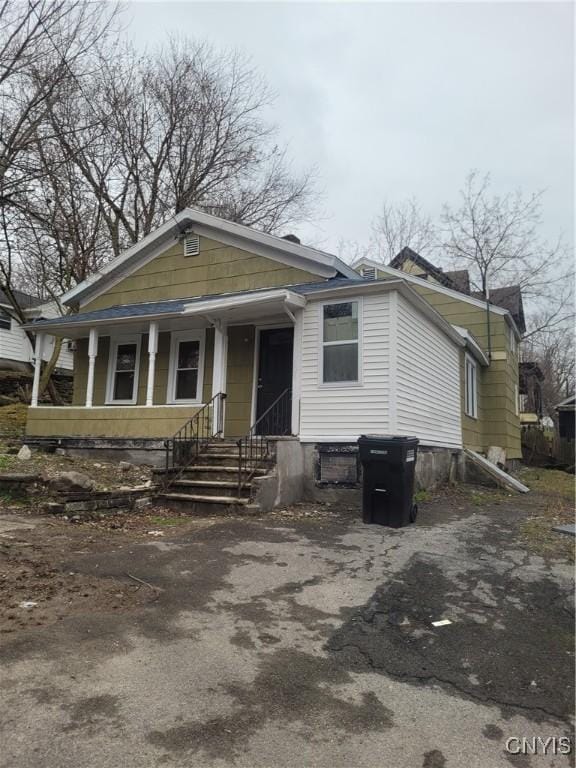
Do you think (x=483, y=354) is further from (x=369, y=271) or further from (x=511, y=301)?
(x=511, y=301)

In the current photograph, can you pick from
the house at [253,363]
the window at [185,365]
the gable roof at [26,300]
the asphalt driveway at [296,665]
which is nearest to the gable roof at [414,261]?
the house at [253,363]

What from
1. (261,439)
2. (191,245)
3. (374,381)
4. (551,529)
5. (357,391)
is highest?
(191,245)

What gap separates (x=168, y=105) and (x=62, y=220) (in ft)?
30.5

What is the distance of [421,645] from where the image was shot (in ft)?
11.5

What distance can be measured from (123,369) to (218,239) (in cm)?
393

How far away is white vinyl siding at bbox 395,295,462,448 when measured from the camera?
9336mm

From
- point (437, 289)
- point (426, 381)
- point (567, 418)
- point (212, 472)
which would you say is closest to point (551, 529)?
point (426, 381)

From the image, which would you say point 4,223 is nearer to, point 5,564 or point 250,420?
point 250,420

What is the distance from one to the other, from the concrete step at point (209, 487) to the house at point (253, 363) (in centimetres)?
4

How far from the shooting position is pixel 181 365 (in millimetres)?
12102

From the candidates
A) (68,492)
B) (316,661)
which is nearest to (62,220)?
(68,492)

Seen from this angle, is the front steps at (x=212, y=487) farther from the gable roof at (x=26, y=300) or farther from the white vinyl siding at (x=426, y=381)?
the gable roof at (x=26, y=300)

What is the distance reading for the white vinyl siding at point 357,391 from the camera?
29.6ft

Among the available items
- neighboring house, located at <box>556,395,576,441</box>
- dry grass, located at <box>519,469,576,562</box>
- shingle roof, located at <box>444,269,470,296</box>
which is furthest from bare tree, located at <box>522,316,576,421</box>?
dry grass, located at <box>519,469,576,562</box>
